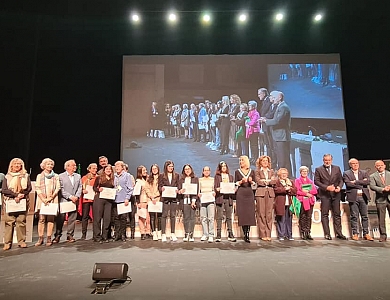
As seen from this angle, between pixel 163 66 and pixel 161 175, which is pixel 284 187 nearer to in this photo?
pixel 161 175

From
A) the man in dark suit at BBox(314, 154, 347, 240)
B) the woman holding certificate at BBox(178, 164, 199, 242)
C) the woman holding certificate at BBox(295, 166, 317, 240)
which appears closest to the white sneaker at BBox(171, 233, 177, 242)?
the woman holding certificate at BBox(178, 164, 199, 242)

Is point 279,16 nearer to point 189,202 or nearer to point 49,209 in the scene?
point 189,202

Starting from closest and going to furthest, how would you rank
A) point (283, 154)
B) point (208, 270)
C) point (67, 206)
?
point (208, 270)
point (67, 206)
point (283, 154)

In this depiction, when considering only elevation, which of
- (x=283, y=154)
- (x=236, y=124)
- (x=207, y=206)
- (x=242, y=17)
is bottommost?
(x=207, y=206)

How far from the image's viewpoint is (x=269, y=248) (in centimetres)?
480

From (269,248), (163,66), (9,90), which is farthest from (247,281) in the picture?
(9,90)

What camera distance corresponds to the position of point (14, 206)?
511 centimetres

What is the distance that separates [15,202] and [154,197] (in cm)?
219

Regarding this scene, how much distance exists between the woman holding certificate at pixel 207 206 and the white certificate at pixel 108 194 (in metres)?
1.48

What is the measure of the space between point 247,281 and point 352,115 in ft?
27.6

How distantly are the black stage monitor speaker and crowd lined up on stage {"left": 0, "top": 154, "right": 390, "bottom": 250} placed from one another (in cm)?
254

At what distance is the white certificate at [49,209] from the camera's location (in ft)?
17.2

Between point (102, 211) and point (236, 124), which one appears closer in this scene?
point (102, 211)

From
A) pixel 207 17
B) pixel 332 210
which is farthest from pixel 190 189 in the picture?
pixel 207 17
